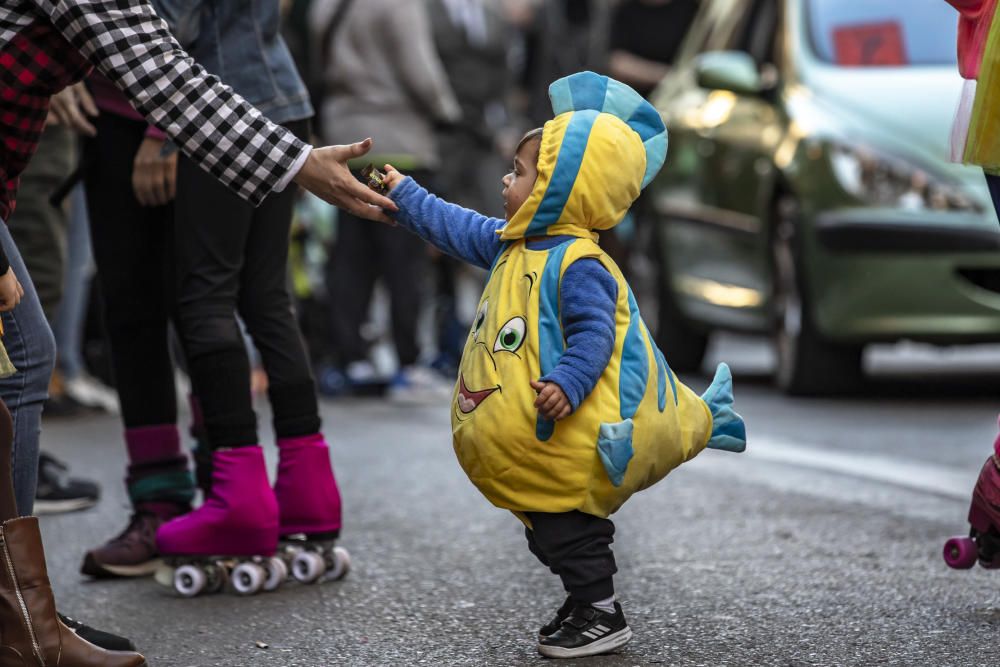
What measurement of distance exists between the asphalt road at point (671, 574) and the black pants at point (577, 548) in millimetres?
132

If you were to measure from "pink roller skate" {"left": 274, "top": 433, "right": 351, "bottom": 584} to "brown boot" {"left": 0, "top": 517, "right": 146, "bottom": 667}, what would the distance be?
1.16 meters

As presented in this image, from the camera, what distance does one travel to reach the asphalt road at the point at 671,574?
3.62 metres

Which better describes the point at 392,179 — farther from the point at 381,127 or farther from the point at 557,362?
the point at 381,127

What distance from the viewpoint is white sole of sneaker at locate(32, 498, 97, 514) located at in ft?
18.2

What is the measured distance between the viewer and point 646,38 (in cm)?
1141

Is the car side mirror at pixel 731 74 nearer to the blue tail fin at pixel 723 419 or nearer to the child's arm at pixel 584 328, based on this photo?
the blue tail fin at pixel 723 419

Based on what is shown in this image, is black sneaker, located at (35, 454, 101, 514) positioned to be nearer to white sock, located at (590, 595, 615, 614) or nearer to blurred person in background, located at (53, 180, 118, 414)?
blurred person in background, located at (53, 180, 118, 414)

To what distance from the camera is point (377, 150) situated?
912cm

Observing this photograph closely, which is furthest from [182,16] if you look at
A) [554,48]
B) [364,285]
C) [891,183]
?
[554,48]

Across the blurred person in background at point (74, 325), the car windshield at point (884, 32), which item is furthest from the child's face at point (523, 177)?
the car windshield at point (884, 32)

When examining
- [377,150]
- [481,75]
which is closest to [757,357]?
[481,75]

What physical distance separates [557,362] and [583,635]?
0.47 metres

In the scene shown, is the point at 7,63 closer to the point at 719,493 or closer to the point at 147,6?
the point at 147,6

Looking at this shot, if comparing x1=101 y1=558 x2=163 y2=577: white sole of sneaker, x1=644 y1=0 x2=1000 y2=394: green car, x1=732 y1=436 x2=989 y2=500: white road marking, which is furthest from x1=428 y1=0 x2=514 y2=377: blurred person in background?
x1=101 y1=558 x2=163 y2=577: white sole of sneaker
